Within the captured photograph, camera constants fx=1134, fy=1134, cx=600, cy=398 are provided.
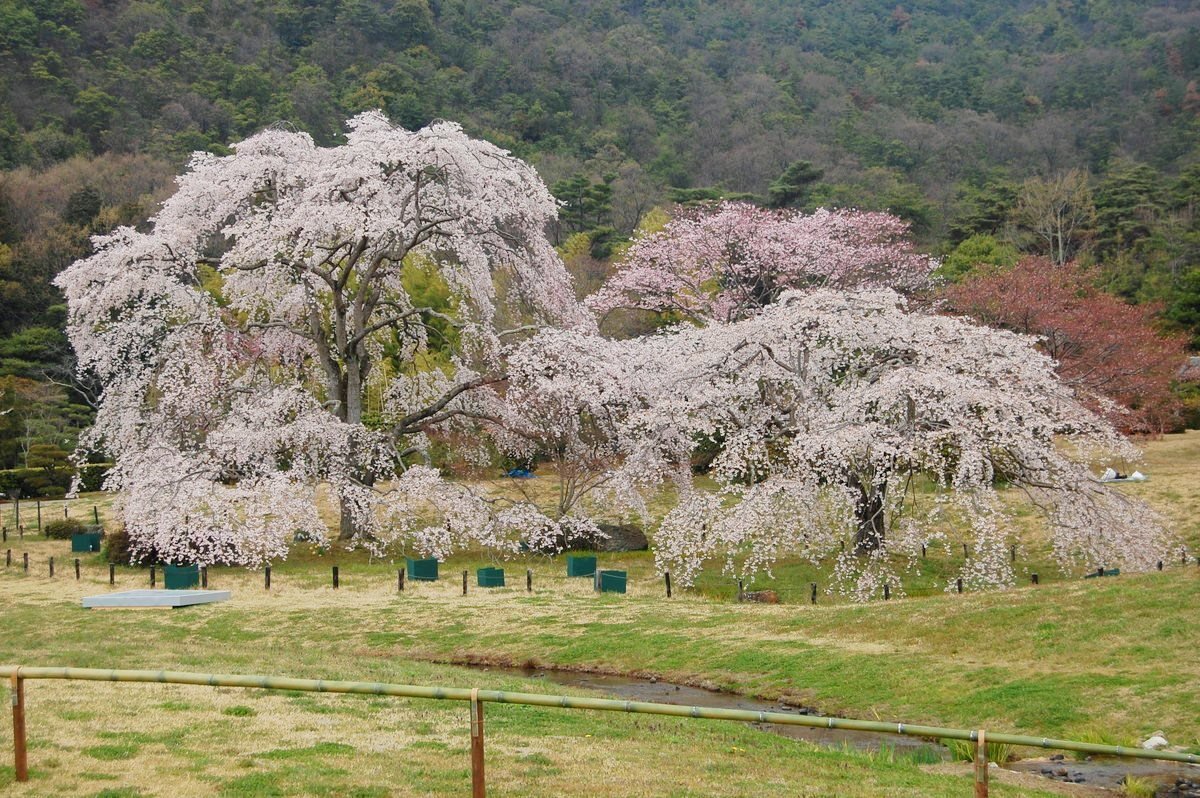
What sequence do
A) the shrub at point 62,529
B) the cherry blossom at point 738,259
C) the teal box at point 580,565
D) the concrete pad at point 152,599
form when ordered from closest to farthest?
the concrete pad at point 152,599
the teal box at point 580,565
the shrub at point 62,529
the cherry blossom at point 738,259

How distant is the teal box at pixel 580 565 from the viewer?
23.8 meters

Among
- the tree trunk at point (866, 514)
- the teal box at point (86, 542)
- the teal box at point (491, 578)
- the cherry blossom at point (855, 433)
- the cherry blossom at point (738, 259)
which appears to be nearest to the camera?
the cherry blossom at point (855, 433)

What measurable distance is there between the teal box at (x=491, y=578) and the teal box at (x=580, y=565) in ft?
5.98

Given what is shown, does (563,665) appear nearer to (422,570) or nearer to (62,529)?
(422,570)

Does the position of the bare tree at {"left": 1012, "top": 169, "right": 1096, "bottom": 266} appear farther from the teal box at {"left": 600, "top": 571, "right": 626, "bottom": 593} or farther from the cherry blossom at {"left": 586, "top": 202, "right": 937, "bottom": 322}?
the teal box at {"left": 600, "top": 571, "right": 626, "bottom": 593}

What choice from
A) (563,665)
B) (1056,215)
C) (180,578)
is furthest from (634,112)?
(563,665)

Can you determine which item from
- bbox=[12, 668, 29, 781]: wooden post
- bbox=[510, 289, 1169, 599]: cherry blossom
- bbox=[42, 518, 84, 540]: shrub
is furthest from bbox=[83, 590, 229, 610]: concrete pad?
bbox=[12, 668, 29, 781]: wooden post

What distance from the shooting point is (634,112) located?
88188 millimetres

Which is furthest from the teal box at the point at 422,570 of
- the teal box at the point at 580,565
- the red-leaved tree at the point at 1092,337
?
the red-leaved tree at the point at 1092,337

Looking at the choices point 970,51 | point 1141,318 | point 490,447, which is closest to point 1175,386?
point 1141,318

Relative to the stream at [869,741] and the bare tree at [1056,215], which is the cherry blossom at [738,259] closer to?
the bare tree at [1056,215]

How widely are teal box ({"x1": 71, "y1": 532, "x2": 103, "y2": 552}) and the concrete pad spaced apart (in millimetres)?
7325

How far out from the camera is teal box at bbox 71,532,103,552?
93.4ft

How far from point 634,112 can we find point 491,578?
232 ft
